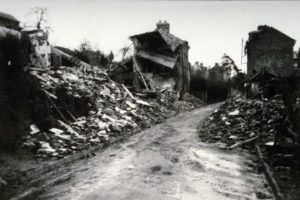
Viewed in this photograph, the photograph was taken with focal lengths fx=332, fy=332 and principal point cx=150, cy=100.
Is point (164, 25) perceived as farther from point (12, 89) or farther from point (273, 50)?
point (12, 89)

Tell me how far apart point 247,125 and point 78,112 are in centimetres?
753

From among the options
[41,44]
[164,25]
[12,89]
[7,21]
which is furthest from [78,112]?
[164,25]

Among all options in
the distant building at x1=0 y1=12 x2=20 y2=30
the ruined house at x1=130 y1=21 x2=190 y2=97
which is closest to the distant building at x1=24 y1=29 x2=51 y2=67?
the distant building at x1=0 y1=12 x2=20 y2=30

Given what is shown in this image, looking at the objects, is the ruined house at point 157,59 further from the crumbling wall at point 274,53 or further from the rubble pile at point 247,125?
the rubble pile at point 247,125

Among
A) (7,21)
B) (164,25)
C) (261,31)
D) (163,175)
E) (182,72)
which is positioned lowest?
(163,175)

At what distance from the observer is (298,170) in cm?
840

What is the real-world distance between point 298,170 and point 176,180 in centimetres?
313

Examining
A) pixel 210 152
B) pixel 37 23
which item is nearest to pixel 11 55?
pixel 210 152

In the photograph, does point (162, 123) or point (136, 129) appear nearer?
point (136, 129)

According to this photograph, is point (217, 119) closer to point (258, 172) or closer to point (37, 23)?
point (258, 172)

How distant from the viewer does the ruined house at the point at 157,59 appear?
31.9 m

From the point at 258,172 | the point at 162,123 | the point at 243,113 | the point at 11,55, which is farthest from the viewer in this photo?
the point at 162,123

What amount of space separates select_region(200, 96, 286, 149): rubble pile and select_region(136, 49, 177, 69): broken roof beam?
15001 mm

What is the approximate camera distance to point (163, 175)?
8.48 meters
